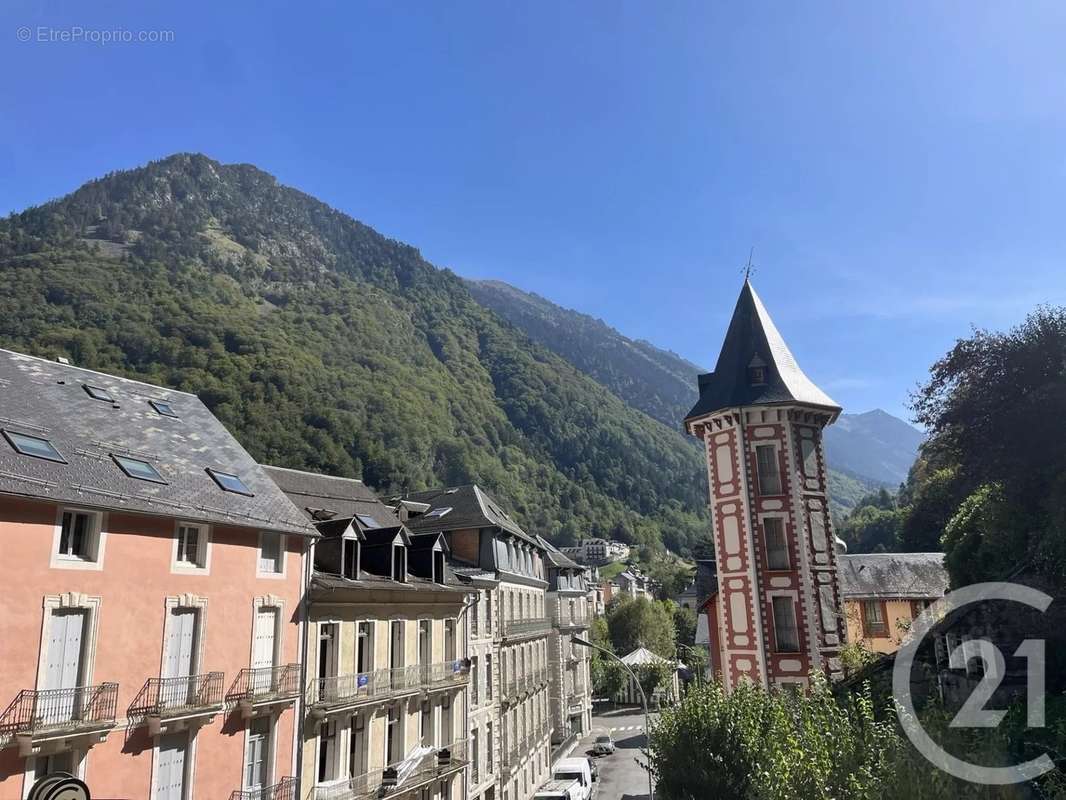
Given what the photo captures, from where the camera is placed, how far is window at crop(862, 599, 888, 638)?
4172 cm

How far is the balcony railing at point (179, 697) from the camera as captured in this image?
1672cm

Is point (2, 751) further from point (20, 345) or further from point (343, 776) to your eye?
point (20, 345)

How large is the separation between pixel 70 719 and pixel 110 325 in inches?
5076

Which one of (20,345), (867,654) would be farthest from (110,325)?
(867,654)

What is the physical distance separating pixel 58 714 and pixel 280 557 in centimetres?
712

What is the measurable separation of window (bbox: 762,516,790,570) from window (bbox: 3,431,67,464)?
2626cm

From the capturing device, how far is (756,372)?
3234 centimetres

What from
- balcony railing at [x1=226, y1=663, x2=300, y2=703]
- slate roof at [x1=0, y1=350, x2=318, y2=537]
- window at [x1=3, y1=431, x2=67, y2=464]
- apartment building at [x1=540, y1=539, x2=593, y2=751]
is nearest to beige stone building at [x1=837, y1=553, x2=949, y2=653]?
apartment building at [x1=540, y1=539, x2=593, y2=751]

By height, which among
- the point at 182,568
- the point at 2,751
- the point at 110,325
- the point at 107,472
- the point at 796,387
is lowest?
the point at 2,751

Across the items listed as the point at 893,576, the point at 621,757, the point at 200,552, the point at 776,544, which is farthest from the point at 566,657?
the point at 200,552

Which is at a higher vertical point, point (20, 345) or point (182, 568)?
point (20, 345)

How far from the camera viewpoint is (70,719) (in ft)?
49.3

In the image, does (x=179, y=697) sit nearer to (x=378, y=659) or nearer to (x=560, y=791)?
(x=378, y=659)

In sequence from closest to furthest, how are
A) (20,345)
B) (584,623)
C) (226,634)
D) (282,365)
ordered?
(226,634) < (584,623) < (20,345) < (282,365)
